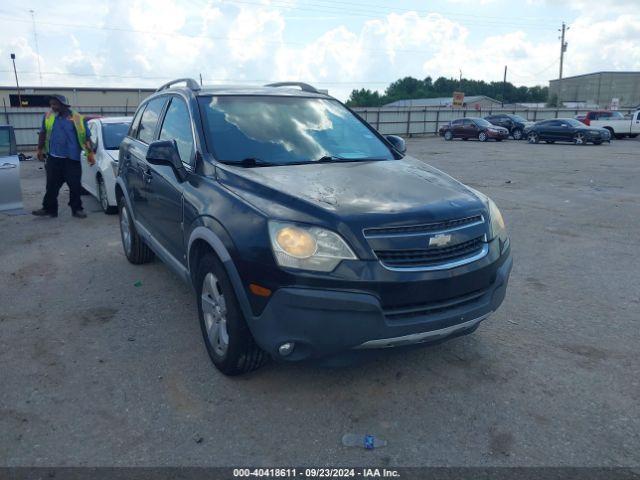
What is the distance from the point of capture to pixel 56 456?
273 cm

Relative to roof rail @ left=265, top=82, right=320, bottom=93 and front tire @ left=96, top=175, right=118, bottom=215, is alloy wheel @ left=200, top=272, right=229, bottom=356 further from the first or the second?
front tire @ left=96, top=175, right=118, bottom=215

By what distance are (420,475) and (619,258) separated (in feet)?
15.6

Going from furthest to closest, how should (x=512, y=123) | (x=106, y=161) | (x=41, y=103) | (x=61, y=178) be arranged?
(x=41, y=103)
(x=512, y=123)
(x=106, y=161)
(x=61, y=178)

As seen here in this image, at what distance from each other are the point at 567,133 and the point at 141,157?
88.1 ft

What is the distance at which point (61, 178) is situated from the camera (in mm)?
8328

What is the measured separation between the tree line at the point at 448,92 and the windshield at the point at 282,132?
368 ft

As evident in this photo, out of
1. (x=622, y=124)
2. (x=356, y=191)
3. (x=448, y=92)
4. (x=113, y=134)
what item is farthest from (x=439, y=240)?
(x=448, y=92)

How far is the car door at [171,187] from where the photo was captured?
3.99 metres

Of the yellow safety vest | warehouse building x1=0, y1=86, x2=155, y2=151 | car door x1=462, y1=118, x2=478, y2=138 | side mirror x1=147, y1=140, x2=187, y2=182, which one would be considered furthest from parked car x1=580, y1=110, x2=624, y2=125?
side mirror x1=147, y1=140, x2=187, y2=182

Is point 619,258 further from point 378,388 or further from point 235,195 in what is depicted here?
point 235,195

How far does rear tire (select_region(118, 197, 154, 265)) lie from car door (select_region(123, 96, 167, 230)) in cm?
39

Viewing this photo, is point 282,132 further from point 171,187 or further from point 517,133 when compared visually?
point 517,133

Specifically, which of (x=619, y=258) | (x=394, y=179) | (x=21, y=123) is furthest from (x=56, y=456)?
(x=21, y=123)

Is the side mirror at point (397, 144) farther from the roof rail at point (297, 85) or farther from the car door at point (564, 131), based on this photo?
the car door at point (564, 131)
